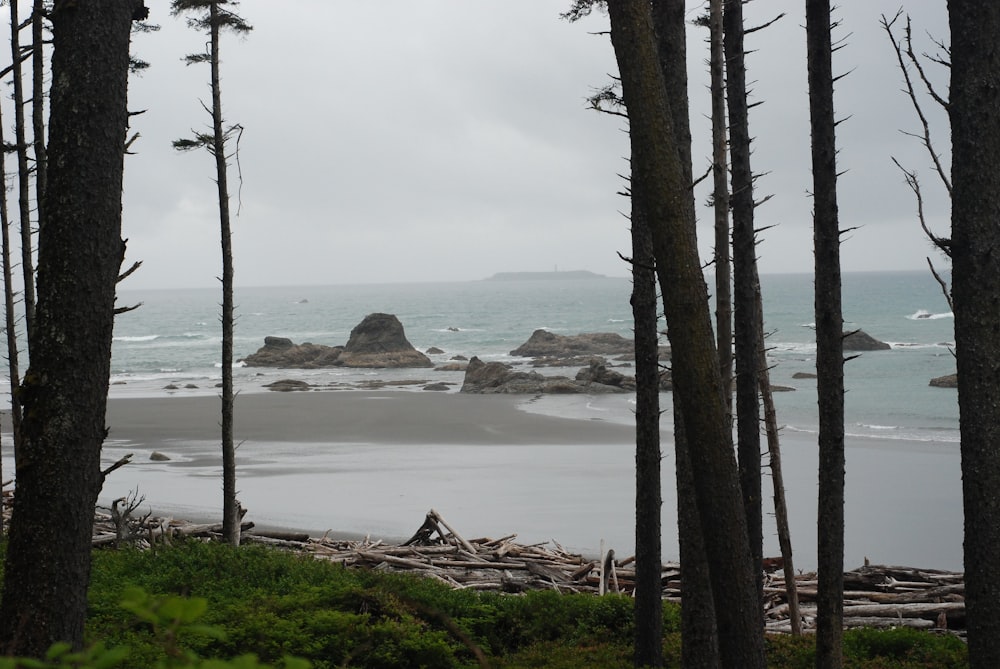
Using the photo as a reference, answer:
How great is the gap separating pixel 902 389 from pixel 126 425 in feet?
97.2

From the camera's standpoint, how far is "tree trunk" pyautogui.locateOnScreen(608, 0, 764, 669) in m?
4.75

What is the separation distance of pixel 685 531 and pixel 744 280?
246cm

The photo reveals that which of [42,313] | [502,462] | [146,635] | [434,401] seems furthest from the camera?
[434,401]

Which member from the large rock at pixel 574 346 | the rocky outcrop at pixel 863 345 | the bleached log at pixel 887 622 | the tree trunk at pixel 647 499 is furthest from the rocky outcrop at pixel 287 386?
the tree trunk at pixel 647 499

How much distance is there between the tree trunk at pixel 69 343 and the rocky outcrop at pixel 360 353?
4893 centimetres

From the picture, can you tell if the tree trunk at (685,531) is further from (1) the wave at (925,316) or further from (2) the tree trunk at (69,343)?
(1) the wave at (925,316)

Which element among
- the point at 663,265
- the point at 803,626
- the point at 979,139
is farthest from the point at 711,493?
the point at 803,626

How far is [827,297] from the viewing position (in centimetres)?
674

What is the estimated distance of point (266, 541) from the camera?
43.1 ft

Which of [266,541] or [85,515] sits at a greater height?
[85,515]

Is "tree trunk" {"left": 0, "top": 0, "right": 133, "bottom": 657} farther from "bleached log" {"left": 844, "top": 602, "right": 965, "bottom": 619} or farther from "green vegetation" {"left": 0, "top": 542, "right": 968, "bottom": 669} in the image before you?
"bleached log" {"left": 844, "top": 602, "right": 965, "bottom": 619}

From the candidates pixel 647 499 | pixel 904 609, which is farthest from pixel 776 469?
pixel 904 609

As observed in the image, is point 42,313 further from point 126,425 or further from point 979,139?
point 126,425

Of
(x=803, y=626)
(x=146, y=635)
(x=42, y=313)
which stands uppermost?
(x=42, y=313)
